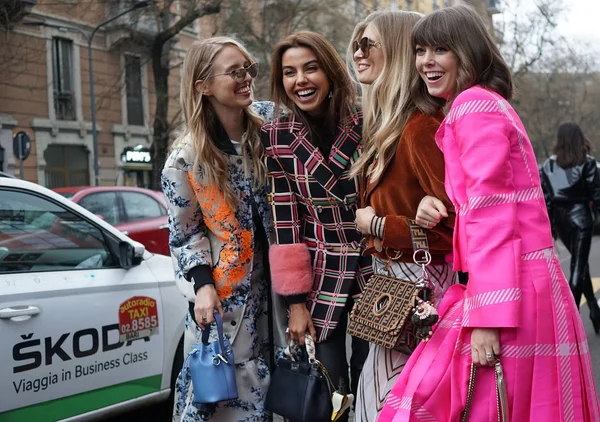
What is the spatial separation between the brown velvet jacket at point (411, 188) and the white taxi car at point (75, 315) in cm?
195

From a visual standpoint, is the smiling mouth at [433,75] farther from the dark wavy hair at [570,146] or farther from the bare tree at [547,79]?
the bare tree at [547,79]

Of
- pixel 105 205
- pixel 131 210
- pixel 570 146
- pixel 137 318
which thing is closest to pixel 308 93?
pixel 137 318

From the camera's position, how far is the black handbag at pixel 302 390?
2592 mm

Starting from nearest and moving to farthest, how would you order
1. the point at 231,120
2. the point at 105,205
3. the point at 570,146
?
the point at 231,120
the point at 570,146
the point at 105,205

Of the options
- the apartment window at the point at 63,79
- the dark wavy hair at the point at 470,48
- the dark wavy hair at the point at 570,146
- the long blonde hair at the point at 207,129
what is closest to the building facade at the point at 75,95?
the apartment window at the point at 63,79

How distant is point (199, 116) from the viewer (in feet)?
9.70

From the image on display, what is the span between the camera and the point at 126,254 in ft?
13.5

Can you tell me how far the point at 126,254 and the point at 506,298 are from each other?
2735 millimetres

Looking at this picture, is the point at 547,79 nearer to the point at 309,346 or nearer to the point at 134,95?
the point at 134,95

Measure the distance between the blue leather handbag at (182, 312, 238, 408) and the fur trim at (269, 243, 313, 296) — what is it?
1.06 feet

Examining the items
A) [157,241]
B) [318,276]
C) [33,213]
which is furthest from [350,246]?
[157,241]

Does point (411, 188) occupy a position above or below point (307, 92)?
below

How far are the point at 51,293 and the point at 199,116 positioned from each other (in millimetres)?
1351

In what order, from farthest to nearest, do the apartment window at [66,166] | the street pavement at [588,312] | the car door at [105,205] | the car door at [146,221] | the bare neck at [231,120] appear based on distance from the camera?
1. the apartment window at [66,166]
2. the car door at [146,221]
3. the car door at [105,205]
4. the street pavement at [588,312]
5. the bare neck at [231,120]
